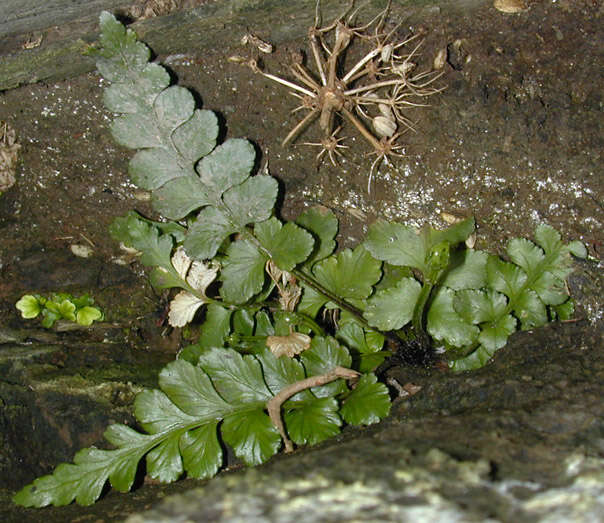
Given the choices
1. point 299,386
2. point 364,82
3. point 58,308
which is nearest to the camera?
point 299,386

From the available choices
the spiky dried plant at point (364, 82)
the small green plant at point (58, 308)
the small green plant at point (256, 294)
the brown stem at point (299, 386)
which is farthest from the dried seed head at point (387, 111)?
the small green plant at point (58, 308)

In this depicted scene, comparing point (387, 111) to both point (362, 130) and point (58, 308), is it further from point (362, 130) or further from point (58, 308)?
point (58, 308)

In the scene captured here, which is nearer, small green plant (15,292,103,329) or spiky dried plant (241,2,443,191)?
spiky dried plant (241,2,443,191)

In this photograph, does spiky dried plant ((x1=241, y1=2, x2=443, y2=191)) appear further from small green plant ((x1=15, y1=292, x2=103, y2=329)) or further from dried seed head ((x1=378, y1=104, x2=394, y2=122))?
small green plant ((x1=15, y1=292, x2=103, y2=329))

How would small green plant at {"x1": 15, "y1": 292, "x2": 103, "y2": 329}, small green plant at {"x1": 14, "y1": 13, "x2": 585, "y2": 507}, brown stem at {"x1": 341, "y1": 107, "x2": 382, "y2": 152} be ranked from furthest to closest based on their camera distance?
small green plant at {"x1": 15, "y1": 292, "x2": 103, "y2": 329}
brown stem at {"x1": 341, "y1": 107, "x2": 382, "y2": 152}
small green plant at {"x1": 14, "y1": 13, "x2": 585, "y2": 507}

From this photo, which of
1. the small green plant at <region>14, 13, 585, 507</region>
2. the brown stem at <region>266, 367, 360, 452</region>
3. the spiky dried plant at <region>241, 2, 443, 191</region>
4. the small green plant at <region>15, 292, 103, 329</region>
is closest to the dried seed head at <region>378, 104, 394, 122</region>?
the spiky dried plant at <region>241, 2, 443, 191</region>

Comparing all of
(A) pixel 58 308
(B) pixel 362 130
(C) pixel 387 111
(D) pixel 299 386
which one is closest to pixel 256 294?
(D) pixel 299 386

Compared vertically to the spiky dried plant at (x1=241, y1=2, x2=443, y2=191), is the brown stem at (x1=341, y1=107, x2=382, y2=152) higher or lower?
lower
